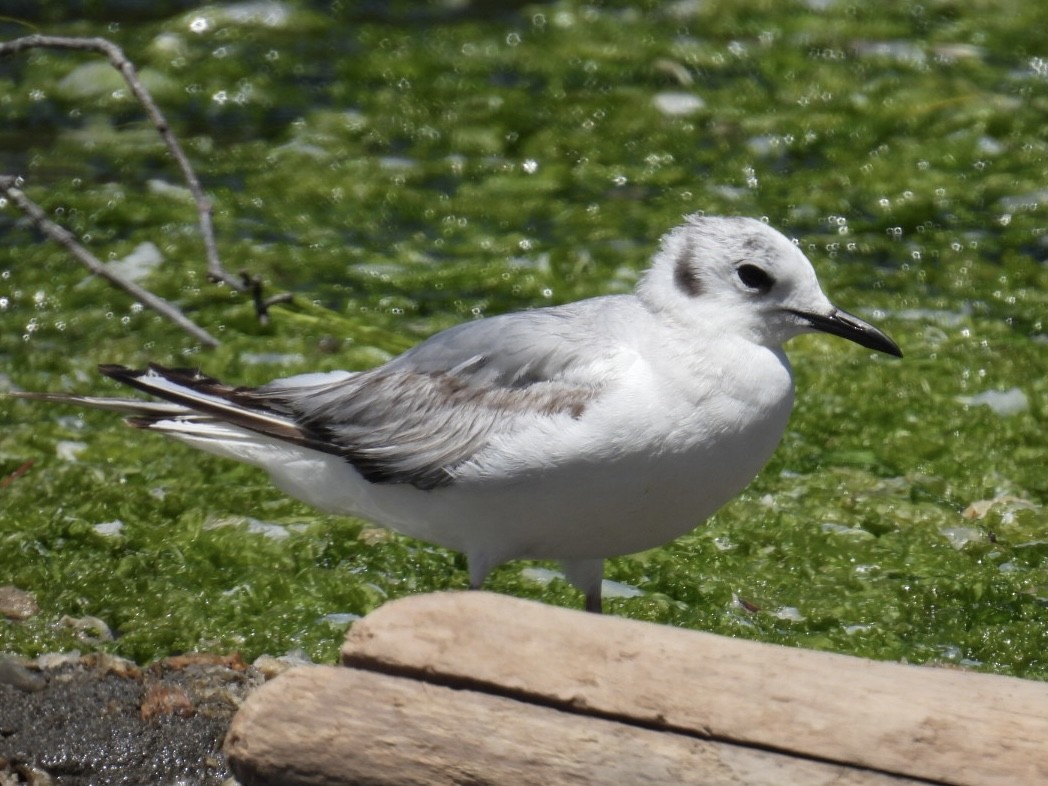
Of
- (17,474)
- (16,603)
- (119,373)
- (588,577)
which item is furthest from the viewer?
(17,474)

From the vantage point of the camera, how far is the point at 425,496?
3975 millimetres

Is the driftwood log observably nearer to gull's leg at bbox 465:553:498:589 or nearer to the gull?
the gull

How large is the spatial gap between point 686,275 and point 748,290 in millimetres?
160

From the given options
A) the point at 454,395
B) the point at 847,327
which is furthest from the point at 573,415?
the point at 847,327

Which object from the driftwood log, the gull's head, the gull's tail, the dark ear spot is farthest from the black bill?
the gull's tail

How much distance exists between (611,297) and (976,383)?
233 centimetres

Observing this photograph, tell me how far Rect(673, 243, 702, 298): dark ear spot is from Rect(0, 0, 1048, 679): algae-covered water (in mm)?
1064

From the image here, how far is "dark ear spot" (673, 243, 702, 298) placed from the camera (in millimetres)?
3920

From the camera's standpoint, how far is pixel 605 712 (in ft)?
9.77

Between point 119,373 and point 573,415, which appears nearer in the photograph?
point 573,415

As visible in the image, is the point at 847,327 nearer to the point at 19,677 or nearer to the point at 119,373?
the point at 119,373

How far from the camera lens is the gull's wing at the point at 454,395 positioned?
12.7ft

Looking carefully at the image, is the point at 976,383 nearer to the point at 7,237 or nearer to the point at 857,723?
the point at 857,723

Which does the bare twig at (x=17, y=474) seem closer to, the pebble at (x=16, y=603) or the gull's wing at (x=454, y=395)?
the pebble at (x=16, y=603)
